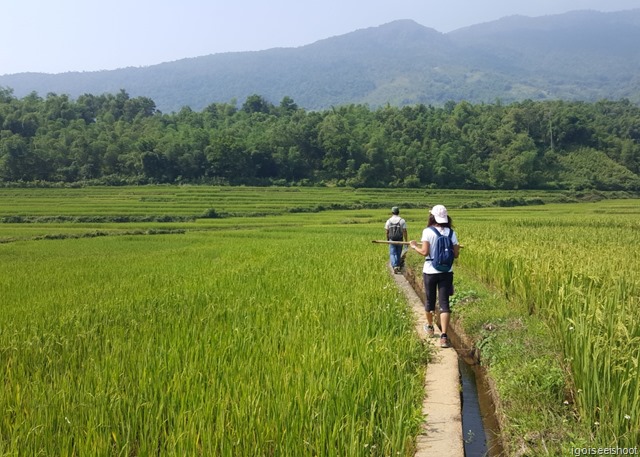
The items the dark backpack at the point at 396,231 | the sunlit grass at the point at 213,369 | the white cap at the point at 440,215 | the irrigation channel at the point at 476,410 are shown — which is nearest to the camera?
the sunlit grass at the point at 213,369

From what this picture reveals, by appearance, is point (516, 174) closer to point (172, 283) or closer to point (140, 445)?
point (172, 283)

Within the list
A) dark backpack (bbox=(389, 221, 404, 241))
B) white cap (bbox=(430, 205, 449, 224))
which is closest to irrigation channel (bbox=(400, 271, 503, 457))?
white cap (bbox=(430, 205, 449, 224))

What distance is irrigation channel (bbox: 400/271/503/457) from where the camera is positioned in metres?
4.59

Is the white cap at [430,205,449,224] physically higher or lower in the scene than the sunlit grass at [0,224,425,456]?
higher

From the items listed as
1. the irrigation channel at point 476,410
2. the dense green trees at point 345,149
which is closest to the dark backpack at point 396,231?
the irrigation channel at point 476,410

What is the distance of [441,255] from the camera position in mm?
6398

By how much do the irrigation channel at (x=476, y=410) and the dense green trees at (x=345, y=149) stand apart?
57.6 meters

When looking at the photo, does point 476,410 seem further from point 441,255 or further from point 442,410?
point 441,255

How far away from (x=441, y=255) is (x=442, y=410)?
2.28 m

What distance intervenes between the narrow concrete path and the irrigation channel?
0.61ft

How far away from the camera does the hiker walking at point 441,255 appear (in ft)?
21.0

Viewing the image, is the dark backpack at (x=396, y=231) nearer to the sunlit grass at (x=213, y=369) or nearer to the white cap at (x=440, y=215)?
the sunlit grass at (x=213, y=369)

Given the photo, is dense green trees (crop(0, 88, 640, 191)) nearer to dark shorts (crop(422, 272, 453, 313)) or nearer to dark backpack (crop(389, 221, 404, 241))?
dark backpack (crop(389, 221, 404, 241))

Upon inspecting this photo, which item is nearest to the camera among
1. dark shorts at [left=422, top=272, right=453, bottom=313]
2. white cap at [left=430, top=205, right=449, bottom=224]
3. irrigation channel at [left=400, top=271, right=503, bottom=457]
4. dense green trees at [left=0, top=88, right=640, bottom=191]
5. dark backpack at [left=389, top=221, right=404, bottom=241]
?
irrigation channel at [left=400, top=271, right=503, bottom=457]
